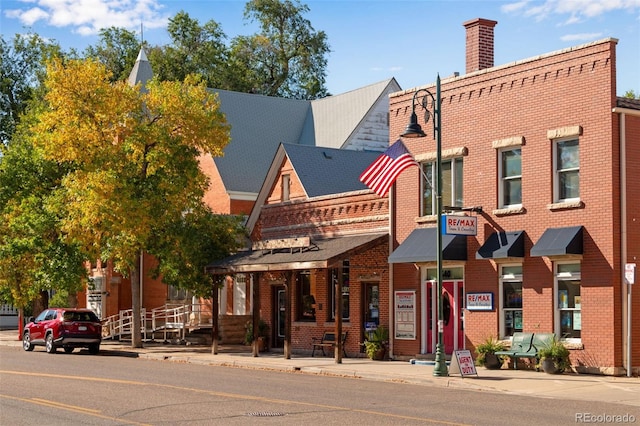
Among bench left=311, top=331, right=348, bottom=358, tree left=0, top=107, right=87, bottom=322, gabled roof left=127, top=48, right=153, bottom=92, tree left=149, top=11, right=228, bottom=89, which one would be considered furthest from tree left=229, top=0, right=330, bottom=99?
bench left=311, top=331, right=348, bottom=358

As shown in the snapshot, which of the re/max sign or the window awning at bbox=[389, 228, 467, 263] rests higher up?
the window awning at bbox=[389, 228, 467, 263]

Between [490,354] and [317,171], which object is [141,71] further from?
[490,354]

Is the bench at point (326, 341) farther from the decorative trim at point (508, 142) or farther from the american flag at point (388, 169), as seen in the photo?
the decorative trim at point (508, 142)

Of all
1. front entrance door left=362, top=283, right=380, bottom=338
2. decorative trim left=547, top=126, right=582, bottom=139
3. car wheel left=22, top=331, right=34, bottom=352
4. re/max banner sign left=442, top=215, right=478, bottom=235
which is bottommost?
car wheel left=22, top=331, right=34, bottom=352

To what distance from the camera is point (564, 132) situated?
24.7 meters

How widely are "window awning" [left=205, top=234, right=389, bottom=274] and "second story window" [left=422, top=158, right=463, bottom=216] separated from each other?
1.91 m

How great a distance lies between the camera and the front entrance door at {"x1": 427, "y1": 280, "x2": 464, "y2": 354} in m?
28.0

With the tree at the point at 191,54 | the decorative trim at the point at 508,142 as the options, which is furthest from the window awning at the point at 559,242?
the tree at the point at 191,54

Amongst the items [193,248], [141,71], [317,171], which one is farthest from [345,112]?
[193,248]

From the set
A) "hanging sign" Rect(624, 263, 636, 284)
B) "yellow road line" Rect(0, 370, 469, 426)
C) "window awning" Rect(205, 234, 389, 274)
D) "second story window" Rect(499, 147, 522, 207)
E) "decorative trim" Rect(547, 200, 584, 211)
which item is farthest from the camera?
"window awning" Rect(205, 234, 389, 274)

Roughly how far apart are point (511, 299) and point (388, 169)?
5327 millimetres

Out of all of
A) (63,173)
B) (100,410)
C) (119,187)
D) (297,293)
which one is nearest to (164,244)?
(119,187)

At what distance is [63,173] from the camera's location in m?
40.9

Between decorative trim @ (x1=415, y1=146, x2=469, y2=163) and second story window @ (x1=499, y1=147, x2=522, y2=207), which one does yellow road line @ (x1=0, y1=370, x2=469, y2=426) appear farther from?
decorative trim @ (x1=415, y1=146, x2=469, y2=163)
